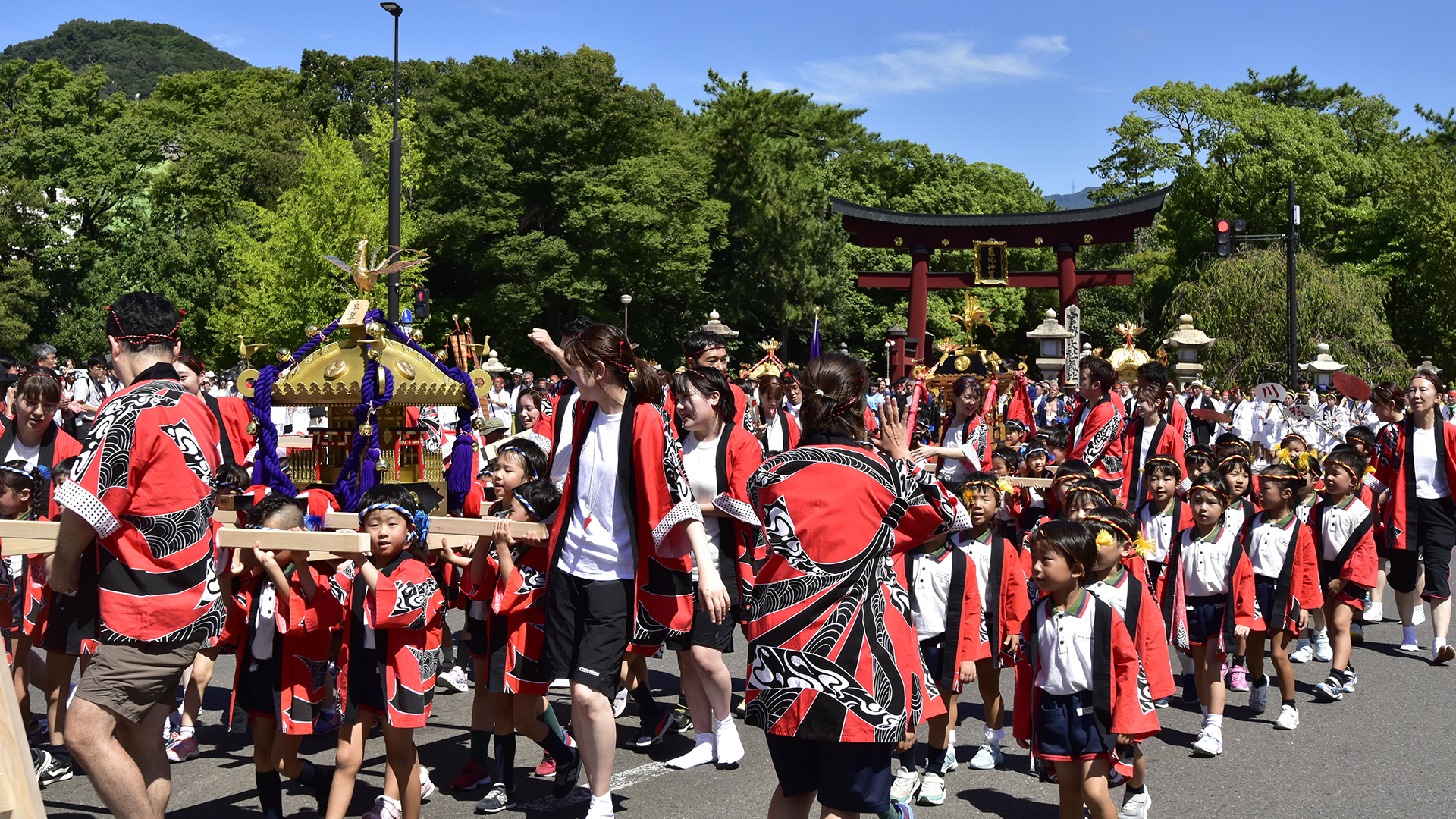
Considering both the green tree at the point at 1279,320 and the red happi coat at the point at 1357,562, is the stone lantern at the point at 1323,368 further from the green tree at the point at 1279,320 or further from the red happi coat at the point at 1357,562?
the red happi coat at the point at 1357,562

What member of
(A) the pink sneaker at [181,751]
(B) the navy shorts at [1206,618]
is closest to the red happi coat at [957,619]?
(B) the navy shorts at [1206,618]

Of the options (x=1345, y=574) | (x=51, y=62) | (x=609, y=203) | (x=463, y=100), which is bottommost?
(x=1345, y=574)

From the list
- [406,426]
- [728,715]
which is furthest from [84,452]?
[406,426]

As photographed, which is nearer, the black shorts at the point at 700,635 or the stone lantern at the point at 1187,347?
the black shorts at the point at 700,635

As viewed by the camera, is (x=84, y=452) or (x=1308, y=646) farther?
(x=1308, y=646)

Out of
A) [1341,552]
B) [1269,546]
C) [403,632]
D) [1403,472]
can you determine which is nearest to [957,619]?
[403,632]

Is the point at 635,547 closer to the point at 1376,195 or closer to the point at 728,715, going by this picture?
the point at 728,715

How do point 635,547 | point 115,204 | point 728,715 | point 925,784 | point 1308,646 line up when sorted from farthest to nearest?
point 115,204
point 1308,646
point 728,715
point 925,784
point 635,547

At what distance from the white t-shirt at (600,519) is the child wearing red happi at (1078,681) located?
1.64 meters

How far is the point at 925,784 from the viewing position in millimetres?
5359

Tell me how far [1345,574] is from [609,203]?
29.0m

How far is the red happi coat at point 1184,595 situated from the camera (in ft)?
20.9

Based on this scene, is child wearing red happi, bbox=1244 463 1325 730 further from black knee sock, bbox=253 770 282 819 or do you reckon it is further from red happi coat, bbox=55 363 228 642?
red happi coat, bbox=55 363 228 642

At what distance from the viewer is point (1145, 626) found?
4.89 m
